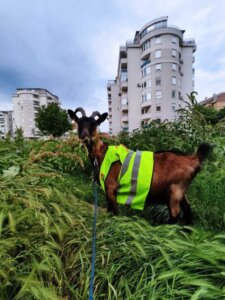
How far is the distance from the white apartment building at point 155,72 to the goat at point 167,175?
→ 35333 millimetres

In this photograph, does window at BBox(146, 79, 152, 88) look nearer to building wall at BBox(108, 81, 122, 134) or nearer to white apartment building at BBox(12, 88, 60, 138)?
building wall at BBox(108, 81, 122, 134)

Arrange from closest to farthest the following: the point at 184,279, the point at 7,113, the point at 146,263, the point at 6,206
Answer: the point at 184,279, the point at 146,263, the point at 6,206, the point at 7,113

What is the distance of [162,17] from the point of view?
1597 inches

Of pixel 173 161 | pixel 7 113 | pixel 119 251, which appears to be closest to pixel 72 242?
pixel 119 251

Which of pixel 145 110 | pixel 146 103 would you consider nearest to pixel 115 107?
pixel 145 110

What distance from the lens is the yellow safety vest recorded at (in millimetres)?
2562

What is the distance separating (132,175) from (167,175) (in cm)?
46

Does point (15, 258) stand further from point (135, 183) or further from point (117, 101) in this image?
point (117, 101)

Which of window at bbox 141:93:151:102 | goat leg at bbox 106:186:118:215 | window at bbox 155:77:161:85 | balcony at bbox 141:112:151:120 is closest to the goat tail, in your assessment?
goat leg at bbox 106:186:118:215

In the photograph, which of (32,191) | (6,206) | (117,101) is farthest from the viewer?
(117,101)

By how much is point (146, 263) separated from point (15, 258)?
0.98 metres

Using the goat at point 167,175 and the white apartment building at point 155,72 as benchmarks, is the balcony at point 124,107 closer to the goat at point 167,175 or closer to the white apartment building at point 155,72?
the white apartment building at point 155,72

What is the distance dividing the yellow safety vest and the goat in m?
0.06

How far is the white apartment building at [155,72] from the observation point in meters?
39.5
